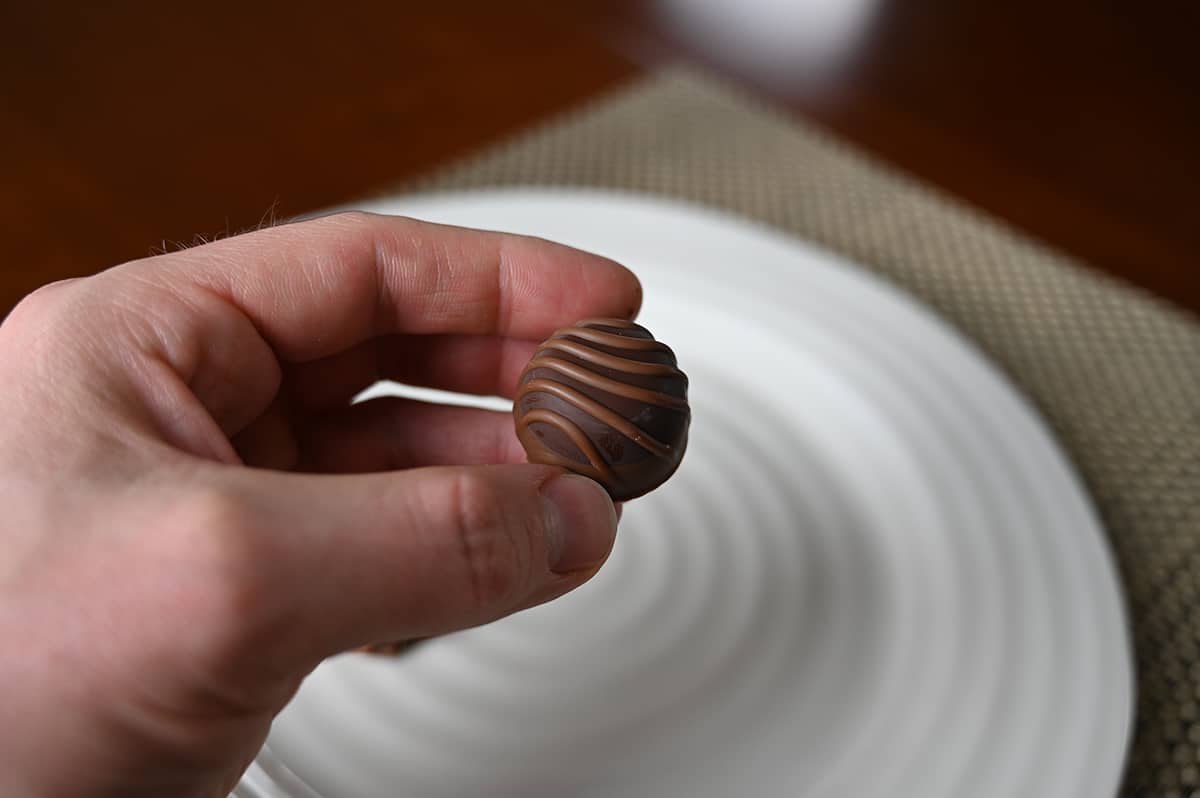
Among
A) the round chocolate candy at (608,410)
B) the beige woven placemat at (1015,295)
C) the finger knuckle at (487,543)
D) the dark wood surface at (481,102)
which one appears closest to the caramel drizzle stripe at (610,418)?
the round chocolate candy at (608,410)

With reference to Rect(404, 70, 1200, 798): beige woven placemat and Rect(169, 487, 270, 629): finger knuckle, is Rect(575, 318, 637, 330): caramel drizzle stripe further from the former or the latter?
Rect(404, 70, 1200, 798): beige woven placemat

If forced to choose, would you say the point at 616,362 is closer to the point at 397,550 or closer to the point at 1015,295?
the point at 397,550

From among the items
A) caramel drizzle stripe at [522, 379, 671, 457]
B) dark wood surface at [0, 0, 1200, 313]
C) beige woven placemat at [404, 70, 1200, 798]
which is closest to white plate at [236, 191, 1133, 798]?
beige woven placemat at [404, 70, 1200, 798]

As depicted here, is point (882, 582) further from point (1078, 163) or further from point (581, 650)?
point (1078, 163)

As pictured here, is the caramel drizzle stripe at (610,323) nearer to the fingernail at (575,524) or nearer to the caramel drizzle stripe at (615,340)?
the caramel drizzle stripe at (615,340)

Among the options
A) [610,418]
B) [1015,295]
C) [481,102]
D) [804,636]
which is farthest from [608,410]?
[481,102]

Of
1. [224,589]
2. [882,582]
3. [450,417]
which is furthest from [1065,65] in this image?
[224,589]
